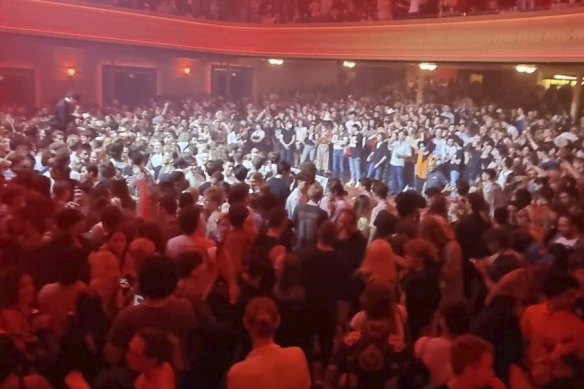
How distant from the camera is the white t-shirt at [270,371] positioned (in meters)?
3.15

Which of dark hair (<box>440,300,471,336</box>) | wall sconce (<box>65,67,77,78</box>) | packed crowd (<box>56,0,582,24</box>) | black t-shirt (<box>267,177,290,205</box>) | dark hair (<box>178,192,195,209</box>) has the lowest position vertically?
black t-shirt (<box>267,177,290,205</box>)

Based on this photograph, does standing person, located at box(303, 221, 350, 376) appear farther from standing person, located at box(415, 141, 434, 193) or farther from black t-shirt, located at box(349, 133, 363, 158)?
black t-shirt, located at box(349, 133, 363, 158)

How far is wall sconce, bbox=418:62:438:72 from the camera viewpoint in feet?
Answer: 49.3

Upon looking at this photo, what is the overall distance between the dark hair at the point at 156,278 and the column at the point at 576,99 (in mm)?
10167

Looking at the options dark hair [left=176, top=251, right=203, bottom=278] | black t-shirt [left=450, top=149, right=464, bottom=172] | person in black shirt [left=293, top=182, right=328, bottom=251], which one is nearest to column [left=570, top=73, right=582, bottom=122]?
black t-shirt [left=450, top=149, right=464, bottom=172]

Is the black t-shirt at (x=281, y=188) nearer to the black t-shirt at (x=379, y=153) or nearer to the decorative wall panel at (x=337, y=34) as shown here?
the decorative wall panel at (x=337, y=34)

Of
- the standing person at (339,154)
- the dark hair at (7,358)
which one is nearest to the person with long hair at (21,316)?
the dark hair at (7,358)

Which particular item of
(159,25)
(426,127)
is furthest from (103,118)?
(426,127)

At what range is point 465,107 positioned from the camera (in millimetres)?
14680

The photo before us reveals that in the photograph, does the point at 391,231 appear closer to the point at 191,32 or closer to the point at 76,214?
the point at 76,214

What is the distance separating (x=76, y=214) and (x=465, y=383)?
3.09 metres

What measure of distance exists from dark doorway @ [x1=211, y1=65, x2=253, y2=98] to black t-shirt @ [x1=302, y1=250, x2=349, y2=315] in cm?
1768

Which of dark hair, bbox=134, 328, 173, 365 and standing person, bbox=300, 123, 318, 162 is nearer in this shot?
dark hair, bbox=134, 328, 173, 365

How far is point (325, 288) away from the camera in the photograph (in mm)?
4570
